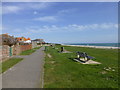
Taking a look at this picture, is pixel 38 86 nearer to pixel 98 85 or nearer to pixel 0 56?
pixel 98 85

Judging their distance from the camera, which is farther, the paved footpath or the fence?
the fence

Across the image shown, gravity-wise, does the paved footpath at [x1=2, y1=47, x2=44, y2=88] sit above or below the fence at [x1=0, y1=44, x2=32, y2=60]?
below

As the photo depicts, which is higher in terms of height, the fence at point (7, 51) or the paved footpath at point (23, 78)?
the fence at point (7, 51)

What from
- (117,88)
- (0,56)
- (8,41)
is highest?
(8,41)

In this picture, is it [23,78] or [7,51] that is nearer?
[23,78]

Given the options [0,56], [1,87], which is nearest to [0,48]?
[0,56]

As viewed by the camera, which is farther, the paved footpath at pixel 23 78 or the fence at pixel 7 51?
the fence at pixel 7 51

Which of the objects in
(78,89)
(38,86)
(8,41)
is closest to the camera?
(78,89)

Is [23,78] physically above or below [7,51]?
below

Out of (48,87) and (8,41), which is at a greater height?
(8,41)

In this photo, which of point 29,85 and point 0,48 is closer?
point 29,85

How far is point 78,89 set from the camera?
493 cm

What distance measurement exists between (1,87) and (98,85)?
144 inches

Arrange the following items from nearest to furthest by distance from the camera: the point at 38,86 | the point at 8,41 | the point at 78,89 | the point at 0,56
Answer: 1. the point at 78,89
2. the point at 38,86
3. the point at 0,56
4. the point at 8,41
